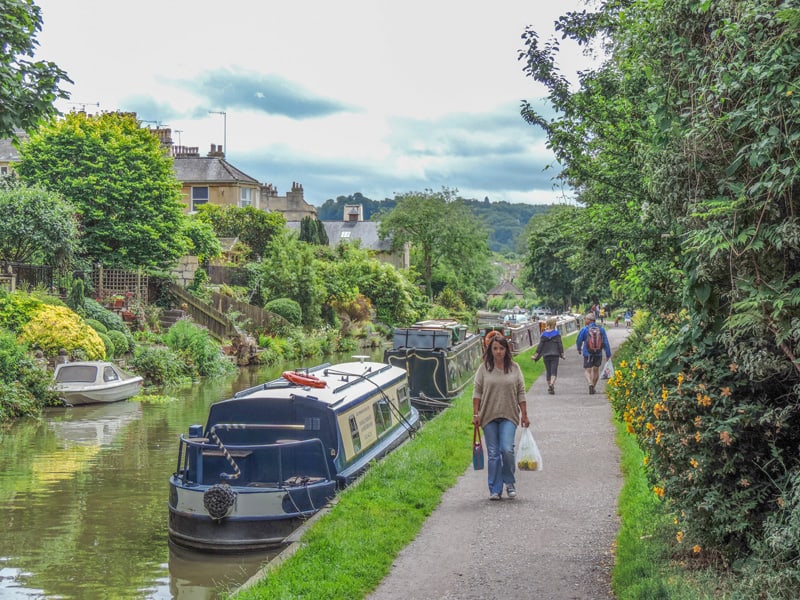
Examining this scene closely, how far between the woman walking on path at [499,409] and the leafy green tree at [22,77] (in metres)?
4.94

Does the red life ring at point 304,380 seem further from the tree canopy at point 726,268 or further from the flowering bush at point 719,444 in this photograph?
the flowering bush at point 719,444

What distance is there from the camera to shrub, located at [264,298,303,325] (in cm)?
4238

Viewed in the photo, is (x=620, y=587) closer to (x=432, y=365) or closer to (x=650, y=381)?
(x=650, y=381)

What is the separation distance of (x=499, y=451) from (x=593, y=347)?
32.4ft

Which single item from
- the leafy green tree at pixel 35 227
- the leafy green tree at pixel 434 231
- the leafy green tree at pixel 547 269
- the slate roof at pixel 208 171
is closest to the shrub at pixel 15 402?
the leafy green tree at pixel 35 227

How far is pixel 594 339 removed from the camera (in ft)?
62.6

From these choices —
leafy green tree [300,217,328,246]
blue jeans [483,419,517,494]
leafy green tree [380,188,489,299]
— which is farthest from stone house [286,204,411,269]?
blue jeans [483,419,517,494]

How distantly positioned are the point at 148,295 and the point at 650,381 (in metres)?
32.4

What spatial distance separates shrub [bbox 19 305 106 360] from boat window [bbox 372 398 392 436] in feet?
39.7

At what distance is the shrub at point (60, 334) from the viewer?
2409 centimetres

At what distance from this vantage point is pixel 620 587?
21.8 ft

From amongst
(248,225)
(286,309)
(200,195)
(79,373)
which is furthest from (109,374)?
(200,195)

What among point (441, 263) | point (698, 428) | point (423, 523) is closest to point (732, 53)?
point (698, 428)

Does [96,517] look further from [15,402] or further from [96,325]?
[96,325]
